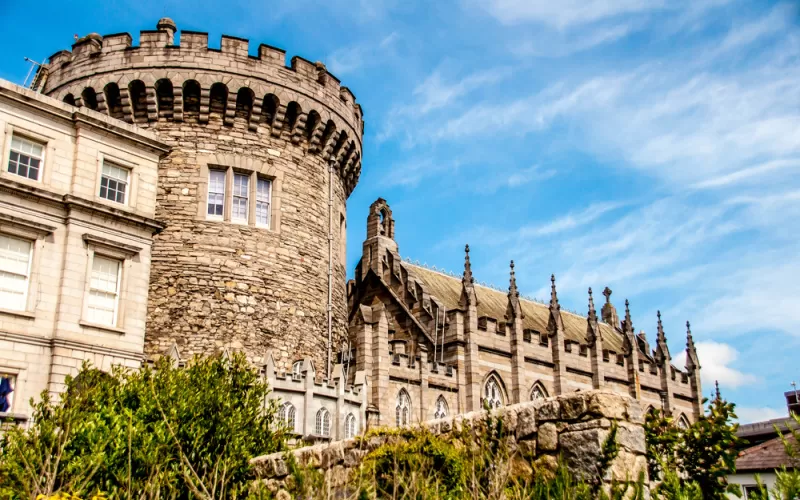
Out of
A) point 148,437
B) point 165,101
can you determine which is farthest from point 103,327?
point 165,101

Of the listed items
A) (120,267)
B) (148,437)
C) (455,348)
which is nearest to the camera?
(148,437)

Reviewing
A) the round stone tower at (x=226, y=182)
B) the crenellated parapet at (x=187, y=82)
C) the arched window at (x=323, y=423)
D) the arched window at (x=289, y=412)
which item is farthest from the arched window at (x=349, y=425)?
the crenellated parapet at (x=187, y=82)

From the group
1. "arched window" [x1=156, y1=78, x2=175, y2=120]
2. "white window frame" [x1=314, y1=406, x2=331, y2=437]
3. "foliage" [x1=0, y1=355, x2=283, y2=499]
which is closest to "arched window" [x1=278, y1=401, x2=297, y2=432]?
"white window frame" [x1=314, y1=406, x2=331, y2=437]

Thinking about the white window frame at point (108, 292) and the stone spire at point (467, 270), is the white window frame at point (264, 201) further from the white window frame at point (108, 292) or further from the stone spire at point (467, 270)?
the stone spire at point (467, 270)

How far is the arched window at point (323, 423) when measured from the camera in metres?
24.3

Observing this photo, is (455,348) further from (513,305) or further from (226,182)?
(226,182)

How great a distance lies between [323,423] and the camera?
80.6ft

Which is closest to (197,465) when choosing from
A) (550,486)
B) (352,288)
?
(550,486)

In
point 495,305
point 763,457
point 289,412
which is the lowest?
point 763,457

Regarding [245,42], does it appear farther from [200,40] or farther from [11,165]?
[11,165]

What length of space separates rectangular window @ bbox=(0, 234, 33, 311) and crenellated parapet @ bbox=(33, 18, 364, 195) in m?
8.25

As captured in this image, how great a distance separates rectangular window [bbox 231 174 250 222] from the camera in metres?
26.3

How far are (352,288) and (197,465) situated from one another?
28.4 m

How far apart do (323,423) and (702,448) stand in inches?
598
